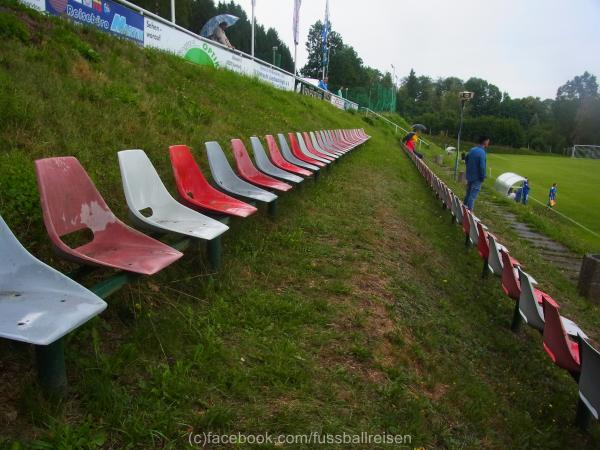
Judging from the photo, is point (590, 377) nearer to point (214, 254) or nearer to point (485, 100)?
point (214, 254)

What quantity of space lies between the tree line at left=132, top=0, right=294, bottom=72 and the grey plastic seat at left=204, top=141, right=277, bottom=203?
145 feet

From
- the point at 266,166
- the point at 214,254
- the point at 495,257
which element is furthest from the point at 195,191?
the point at 495,257

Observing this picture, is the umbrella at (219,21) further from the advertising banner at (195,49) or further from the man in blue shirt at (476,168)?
the man in blue shirt at (476,168)

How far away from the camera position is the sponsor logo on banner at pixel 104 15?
6.23 metres

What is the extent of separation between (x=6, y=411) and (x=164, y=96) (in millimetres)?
4896

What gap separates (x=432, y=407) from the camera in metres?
2.29

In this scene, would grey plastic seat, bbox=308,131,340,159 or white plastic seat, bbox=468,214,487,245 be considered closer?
white plastic seat, bbox=468,214,487,245

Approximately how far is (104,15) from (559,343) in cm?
731

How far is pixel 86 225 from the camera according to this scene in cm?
241

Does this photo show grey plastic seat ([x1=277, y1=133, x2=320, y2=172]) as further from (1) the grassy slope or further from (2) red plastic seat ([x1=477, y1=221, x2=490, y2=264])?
(2) red plastic seat ([x1=477, y1=221, x2=490, y2=264])

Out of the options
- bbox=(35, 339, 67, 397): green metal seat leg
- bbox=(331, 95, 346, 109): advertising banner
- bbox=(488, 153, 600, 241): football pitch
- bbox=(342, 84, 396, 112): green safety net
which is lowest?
bbox=(488, 153, 600, 241): football pitch

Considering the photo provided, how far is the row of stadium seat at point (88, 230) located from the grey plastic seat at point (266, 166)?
0.73 metres

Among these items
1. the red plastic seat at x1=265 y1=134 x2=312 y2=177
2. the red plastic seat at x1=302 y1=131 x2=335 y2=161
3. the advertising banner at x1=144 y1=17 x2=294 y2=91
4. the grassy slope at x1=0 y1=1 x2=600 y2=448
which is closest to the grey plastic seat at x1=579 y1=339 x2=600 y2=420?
the grassy slope at x1=0 y1=1 x2=600 y2=448

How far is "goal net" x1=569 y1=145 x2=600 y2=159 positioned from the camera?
72.1 m
